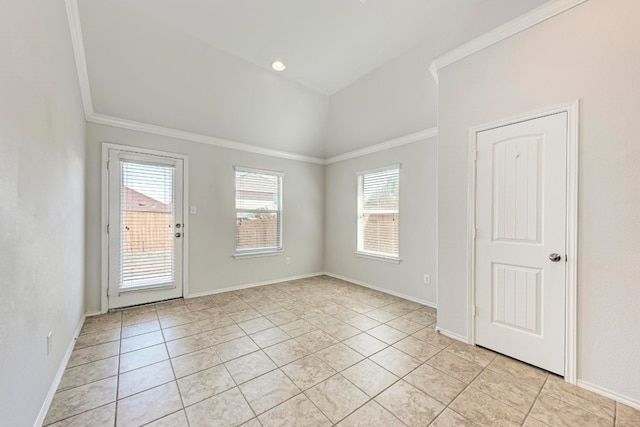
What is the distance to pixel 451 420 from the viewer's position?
159 cm

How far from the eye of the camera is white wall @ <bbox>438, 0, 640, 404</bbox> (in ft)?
A: 5.68

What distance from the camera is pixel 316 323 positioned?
3025 millimetres

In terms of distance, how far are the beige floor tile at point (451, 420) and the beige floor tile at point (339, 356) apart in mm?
763

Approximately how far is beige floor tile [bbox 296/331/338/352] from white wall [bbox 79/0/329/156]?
10.5 feet

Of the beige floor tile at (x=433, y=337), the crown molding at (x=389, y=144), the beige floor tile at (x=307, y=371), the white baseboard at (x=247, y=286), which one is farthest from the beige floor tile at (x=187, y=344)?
the crown molding at (x=389, y=144)

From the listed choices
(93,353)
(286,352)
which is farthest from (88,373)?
(286,352)

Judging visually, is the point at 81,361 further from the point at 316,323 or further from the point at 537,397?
the point at 537,397

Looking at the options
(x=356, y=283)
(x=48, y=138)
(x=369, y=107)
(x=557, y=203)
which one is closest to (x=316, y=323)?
(x=356, y=283)

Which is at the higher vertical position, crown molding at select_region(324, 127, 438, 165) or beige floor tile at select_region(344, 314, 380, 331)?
crown molding at select_region(324, 127, 438, 165)

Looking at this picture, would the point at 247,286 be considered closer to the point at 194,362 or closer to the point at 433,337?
the point at 194,362

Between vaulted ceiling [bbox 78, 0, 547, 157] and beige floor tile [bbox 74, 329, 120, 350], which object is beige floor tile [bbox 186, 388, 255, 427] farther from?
vaulted ceiling [bbox 78, 0, 547, 157]

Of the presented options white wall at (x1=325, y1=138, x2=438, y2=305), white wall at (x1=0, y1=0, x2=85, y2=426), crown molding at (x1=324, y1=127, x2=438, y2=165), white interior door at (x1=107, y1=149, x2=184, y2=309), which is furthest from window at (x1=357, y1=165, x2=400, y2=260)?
white wall at (x1=0, y1=0, x2=85, y2=426)

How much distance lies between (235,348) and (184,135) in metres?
3.08

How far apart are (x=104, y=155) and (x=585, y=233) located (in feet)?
16.4
